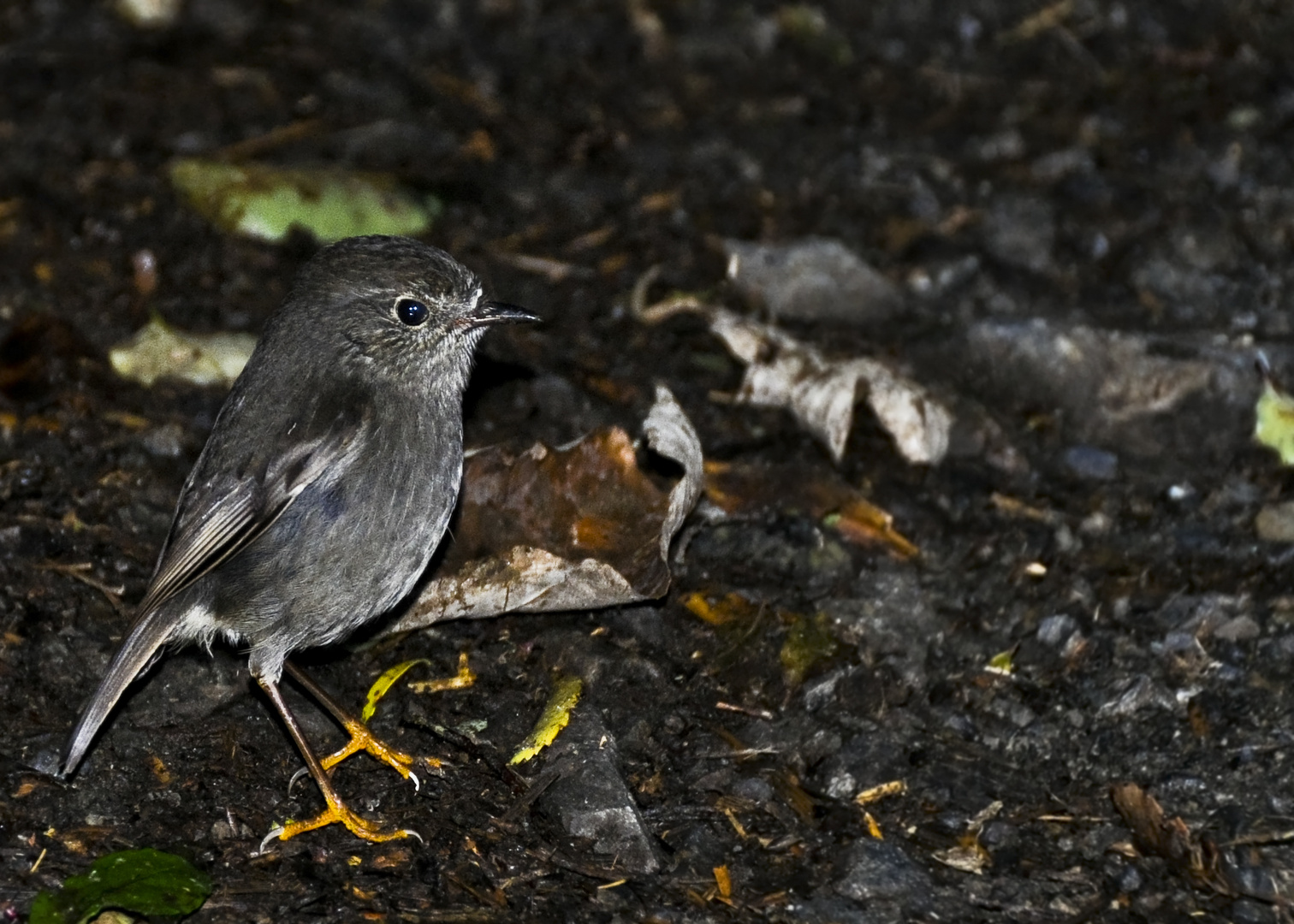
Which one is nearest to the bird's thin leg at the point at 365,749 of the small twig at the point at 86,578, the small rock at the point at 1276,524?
the small twig at the point at 86,578

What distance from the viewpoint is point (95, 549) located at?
19.1 ft

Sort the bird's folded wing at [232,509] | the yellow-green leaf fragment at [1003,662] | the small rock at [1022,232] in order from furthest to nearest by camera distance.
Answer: the small rock at [1022,232], the yellow-green leaf fragment at [1003,662], the bird's folded wing at [232,509]

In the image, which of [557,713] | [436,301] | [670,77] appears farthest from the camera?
[670,77]

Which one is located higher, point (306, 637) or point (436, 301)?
point (436, 301)

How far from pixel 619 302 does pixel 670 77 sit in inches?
87.6

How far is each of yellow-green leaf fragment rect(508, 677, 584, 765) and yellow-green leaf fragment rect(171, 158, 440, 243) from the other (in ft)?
9.65

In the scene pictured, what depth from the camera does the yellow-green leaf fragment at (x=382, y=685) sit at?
17.6 feet

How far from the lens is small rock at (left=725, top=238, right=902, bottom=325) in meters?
7.43

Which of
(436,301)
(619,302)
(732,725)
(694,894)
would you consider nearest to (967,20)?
(619,302)

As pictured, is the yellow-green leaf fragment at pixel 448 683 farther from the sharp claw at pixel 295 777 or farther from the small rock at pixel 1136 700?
the small rock at pixel 1136 700

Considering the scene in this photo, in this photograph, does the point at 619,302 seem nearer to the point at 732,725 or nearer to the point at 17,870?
the point at 732,725

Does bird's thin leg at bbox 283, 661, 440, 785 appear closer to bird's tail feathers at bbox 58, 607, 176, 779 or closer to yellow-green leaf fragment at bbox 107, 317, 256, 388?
bird's tail feathers at bbox 58, 607, 176, 779

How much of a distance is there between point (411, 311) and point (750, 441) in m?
1.70

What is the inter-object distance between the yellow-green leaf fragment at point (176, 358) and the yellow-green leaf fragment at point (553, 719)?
2.34 meters
